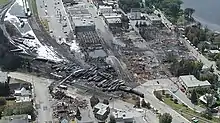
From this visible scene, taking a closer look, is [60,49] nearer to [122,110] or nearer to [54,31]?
[54,31]

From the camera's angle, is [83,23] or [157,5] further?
[157,5]

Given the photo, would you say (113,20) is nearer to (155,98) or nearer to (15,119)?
(155,98)

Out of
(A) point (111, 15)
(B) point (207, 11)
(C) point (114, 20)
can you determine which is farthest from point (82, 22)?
(B) point (207, 11)

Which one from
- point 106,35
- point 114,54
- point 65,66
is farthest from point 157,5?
point 65,66

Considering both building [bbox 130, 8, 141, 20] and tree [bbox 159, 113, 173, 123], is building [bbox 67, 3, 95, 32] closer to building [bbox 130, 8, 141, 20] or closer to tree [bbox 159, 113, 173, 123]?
building [bbox 130, 8, 141, 20]

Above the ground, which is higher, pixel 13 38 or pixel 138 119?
pixel 13 38

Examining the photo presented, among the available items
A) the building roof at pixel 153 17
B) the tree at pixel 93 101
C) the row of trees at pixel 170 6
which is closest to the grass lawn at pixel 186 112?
the tree at pixel 93 101

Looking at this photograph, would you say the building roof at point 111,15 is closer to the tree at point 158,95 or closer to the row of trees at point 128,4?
the row of trees at point 128,4
